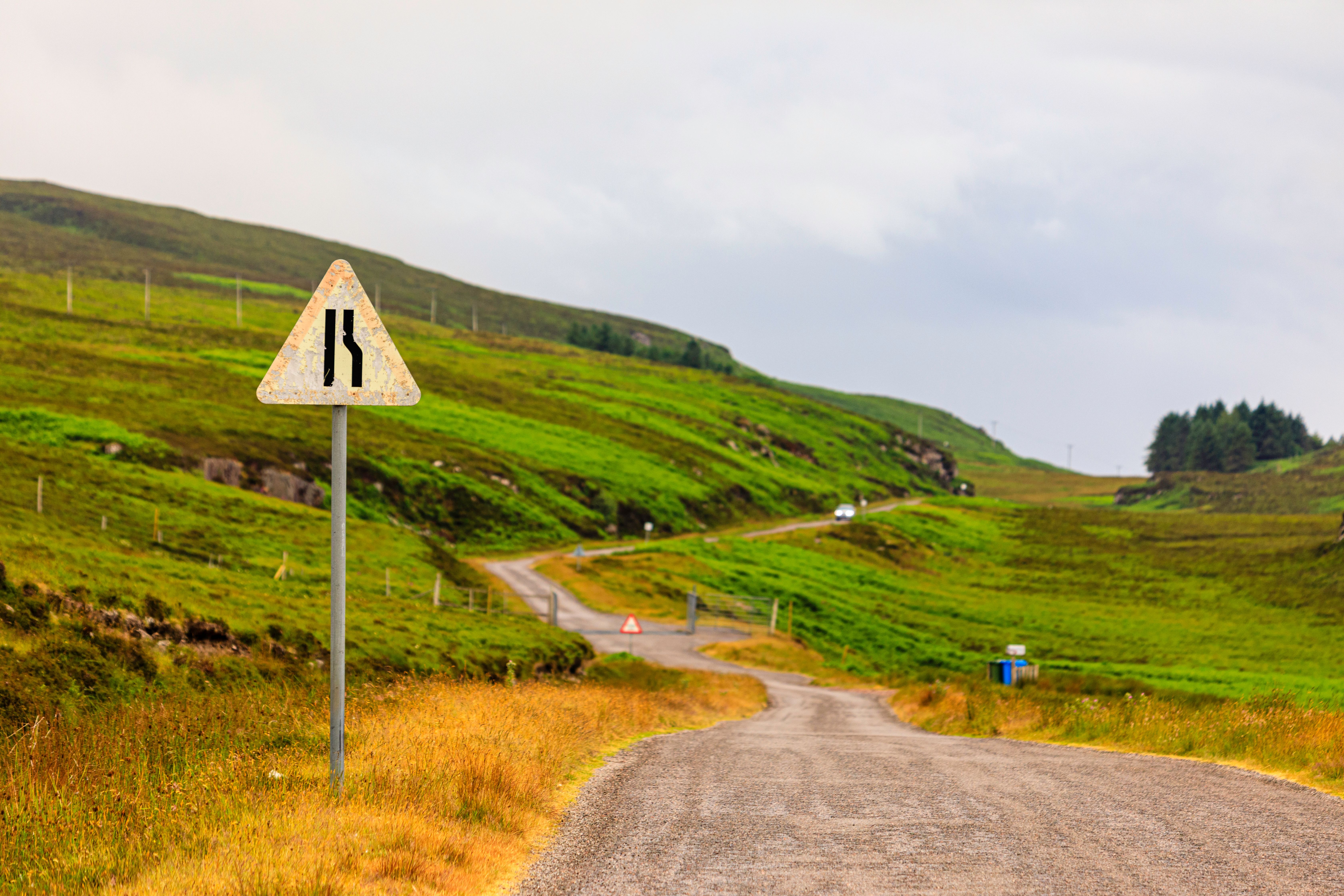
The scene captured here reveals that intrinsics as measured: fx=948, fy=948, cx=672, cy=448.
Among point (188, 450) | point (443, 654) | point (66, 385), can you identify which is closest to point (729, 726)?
point (443, 654)

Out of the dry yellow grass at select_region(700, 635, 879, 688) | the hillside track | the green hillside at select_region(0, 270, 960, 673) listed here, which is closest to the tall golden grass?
the hillside track

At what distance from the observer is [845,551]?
9419 cm

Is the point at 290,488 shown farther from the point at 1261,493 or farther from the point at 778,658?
the point at 1261,493

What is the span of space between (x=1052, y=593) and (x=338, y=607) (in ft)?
277

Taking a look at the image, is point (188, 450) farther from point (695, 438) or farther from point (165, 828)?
point (695, 438)

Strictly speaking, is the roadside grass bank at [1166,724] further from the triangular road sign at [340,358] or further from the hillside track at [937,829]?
the triangular road sign at [340,358]

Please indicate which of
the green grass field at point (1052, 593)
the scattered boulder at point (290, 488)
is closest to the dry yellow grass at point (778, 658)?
the green grass field at point (1052, 593)

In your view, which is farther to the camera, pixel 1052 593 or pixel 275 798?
pixel 1052 593

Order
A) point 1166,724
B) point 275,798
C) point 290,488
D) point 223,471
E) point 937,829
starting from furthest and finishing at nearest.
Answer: point 290,488 < point 223,471 < point 1166,724 < point 937,829 < point 275,798

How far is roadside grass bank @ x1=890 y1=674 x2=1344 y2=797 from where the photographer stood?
12.8 metres

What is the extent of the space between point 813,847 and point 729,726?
49.8 feet

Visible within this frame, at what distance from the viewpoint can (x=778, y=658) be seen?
49.5 meters

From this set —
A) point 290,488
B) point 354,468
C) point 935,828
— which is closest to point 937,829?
point 935,828

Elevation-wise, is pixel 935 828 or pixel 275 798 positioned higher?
pixel 275 798
